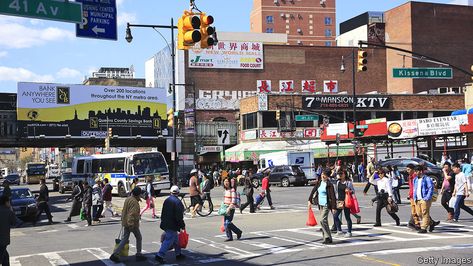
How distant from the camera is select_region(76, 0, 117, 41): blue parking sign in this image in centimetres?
1406

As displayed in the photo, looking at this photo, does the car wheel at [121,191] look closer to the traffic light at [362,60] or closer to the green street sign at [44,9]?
the traffic light at [362,60]

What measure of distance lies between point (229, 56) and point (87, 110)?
944 inches

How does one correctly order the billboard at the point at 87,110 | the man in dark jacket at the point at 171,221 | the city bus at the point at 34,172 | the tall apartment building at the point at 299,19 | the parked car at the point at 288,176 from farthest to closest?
the tall apartment building at the point at 299,19 → the city bus at the point at 34,172 → the billboard at the point at 87,110 → the parked car at the point at 288,176 → the man in dark jacket at the point at 171,221

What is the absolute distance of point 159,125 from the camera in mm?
64250

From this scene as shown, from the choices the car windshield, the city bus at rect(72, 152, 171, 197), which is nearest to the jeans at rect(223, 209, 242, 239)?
the car windshield

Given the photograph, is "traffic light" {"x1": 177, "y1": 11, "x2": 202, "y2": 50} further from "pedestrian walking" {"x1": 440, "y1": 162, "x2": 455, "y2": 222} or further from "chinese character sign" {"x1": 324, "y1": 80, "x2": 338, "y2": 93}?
"chinese character sign" {"x1": 324, "y1": 80, "x2": 338, "y2": 93}

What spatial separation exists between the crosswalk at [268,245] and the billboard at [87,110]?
4637 centimetres

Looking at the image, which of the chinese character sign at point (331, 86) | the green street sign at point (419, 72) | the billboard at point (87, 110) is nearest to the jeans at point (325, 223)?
the green street sign at point (419, 72)

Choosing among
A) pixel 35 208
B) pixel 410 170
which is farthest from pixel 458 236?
pixel 35 208

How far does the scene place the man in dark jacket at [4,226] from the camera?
10.5m

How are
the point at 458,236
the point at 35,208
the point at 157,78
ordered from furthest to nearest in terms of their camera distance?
the point at 157,78
the point at 35,208
the point at 458,236

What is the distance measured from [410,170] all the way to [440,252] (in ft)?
14.8

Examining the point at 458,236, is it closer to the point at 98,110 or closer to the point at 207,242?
the point at 207,242

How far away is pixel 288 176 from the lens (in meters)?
43.7
